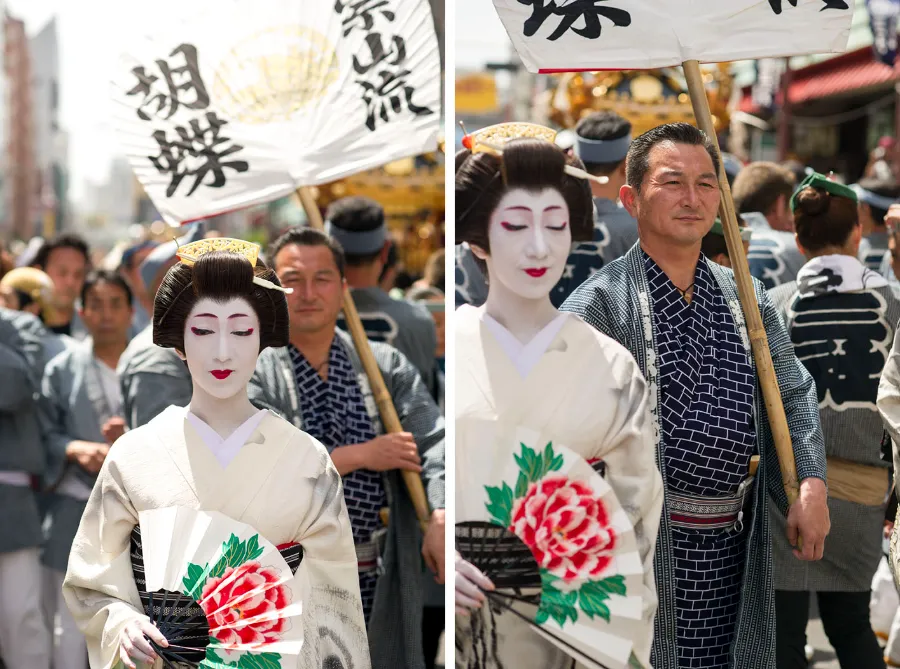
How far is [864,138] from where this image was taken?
15.7 metres

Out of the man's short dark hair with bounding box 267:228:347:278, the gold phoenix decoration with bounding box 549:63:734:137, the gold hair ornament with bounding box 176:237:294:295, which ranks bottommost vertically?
the gold hair ornament with bounding box 176:237:294:295

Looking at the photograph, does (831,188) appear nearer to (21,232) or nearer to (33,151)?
(21,232)

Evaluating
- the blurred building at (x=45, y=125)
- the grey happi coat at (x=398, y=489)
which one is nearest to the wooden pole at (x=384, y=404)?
the grey happi coat at (x=398, y=489)

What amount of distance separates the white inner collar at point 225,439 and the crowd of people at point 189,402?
0.02 metres

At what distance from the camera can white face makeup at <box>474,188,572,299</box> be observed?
2871 mm

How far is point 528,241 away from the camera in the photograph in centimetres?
287

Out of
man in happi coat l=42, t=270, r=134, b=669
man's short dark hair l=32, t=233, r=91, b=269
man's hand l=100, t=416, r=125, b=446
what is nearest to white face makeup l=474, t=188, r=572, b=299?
man's hand l=100, t=416, r=125, b=446

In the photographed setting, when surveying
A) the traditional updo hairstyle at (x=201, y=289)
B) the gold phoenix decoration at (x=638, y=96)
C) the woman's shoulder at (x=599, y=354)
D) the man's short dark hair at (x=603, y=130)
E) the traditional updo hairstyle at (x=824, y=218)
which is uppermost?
the gold phoenix decoration at (x=638, y=96)

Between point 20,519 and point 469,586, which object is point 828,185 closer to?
point 469,586

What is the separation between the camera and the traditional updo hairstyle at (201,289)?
3.01 metres

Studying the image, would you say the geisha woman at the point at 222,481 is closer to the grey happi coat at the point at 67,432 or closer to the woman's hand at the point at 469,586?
the woman's hand at the point at 469,586

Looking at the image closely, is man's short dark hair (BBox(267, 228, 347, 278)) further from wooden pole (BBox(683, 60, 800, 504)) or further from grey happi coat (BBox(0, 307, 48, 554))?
grey happi coat (BBox(0, 307, 48, 554))

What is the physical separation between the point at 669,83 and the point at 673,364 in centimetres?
422

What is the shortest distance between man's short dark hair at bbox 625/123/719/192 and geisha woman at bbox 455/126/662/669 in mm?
259
